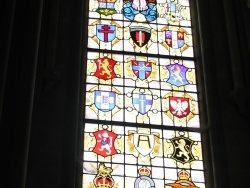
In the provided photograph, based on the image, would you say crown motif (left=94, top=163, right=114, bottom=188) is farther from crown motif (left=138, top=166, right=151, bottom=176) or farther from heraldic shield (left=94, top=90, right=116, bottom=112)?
heraldic shield (left=94, top=90, right=116, bottom=112)

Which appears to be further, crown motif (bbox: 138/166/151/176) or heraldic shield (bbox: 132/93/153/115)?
heraldic shield (bbox: 132/93/153/115)

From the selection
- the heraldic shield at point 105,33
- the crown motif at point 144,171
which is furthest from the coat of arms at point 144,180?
the heraldic shield at point 105,33

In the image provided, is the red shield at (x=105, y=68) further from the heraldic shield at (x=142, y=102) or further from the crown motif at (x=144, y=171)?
the crown motif at (x=144, y=171)

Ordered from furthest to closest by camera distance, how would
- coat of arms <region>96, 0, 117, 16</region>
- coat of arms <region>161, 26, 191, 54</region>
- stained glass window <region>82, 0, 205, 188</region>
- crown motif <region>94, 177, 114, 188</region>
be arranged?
coat of arms <region>96, 0, 117, 16</region> → coat of arms <region>161, 26, 191, 54</region> → stained glass window <region>82, 0, 205, 188</region> → crown motif <region>94, 177, 114, 188</region>

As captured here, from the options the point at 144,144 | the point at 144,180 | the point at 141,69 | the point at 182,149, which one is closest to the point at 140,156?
the point at 144,144

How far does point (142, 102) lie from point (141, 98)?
0.23 feet

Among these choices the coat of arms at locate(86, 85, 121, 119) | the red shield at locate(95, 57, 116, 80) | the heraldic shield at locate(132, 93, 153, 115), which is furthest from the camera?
the red shield at locate(95, 57, 116, 80)

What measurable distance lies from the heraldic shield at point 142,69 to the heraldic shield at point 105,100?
49 centimetres

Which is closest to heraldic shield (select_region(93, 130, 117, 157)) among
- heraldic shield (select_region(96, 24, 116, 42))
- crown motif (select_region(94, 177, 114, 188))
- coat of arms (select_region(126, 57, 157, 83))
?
crown motif (select_region(94, 177, 114, 188))

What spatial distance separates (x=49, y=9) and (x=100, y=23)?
783mm

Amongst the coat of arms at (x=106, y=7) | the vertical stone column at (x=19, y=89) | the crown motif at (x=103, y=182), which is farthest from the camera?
the coat of arms at (x=106, y=7)

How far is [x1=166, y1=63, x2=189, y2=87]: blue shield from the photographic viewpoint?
1176cm

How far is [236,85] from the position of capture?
1141cm

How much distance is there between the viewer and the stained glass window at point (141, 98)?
10.8 m
